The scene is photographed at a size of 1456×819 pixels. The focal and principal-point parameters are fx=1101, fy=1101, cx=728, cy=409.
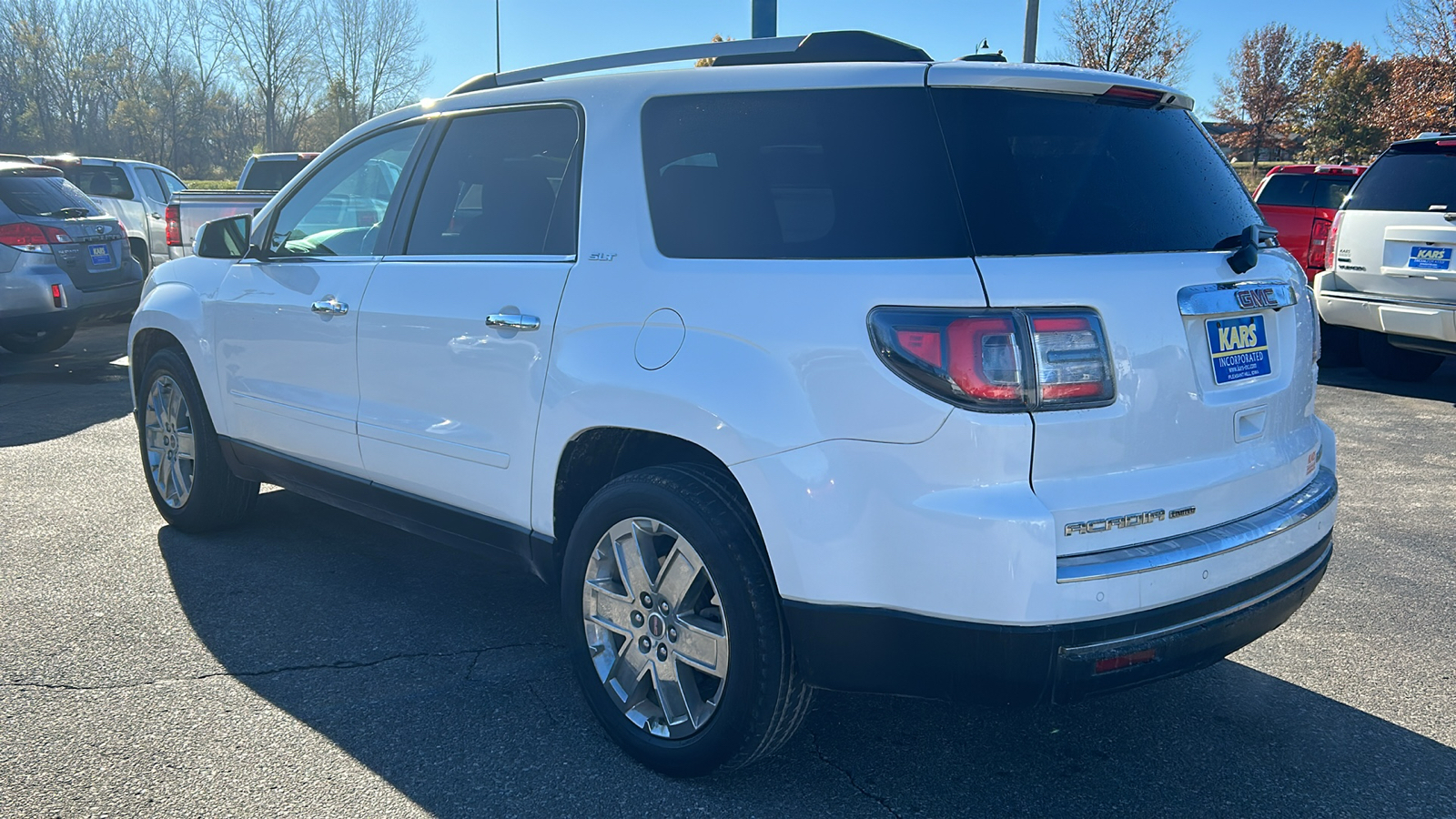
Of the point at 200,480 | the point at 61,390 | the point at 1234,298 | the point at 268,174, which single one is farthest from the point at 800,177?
the point at 268,174

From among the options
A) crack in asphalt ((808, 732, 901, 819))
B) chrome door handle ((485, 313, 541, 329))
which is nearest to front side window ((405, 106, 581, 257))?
chrome door handle ((485, 313, 541, 329))

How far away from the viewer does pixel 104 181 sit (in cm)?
1523

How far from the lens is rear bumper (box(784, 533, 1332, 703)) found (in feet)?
7.83

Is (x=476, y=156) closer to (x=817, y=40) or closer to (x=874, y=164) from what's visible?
(x=817, y=40)

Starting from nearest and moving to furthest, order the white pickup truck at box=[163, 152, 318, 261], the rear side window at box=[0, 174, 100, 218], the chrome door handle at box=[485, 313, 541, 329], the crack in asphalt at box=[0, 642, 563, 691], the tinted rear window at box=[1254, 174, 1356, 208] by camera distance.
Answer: the chrome door handle at box=[485, 313, 541, 329] → the crack in asphalt at box=[0, 642, 563, 691] → the rear side window at box=[0, 174, 100, 218] → the white pickup truck at box=[163, 152, 318, 261] → the tinted rear window at box=[1254, 174, 1356, 208]

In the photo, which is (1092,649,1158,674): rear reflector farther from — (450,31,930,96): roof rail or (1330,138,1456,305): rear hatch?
(1330,138,1456,305): rear hatch

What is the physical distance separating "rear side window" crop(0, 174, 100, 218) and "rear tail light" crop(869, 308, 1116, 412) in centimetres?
981

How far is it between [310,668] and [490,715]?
747 mm

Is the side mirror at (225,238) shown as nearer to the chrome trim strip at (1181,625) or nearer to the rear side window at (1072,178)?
the rear side window at (1072,178)

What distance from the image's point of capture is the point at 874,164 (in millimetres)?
2604

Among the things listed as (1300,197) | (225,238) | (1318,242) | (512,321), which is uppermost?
(1300,197)

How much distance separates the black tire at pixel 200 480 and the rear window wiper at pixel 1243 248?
13.3ft

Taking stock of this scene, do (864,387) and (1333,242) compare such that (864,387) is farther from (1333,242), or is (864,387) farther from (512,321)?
(1333,242)

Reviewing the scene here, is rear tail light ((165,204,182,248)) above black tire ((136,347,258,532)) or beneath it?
above
